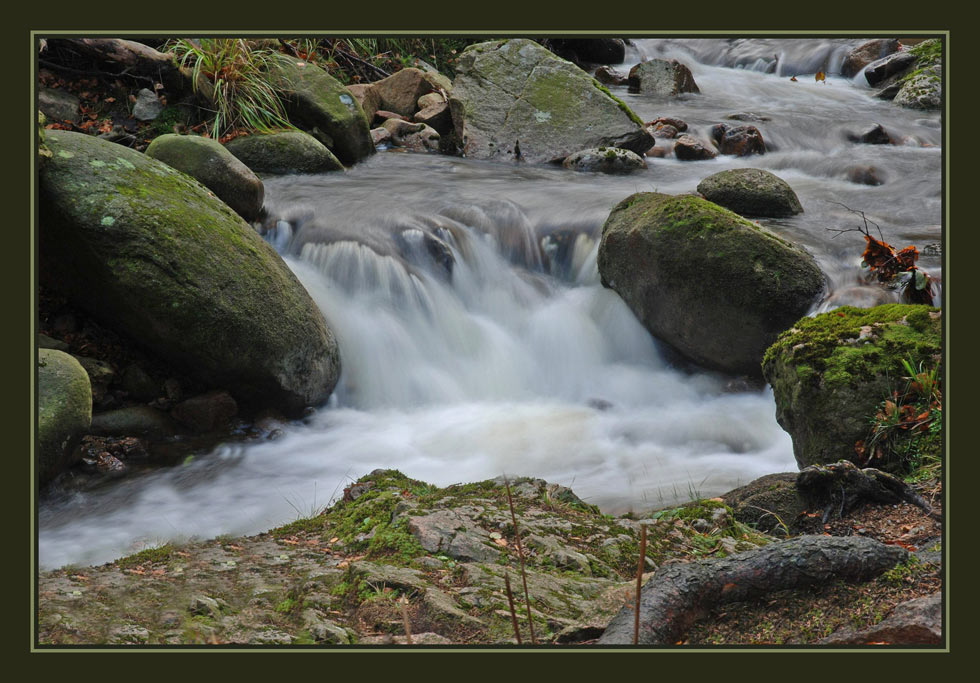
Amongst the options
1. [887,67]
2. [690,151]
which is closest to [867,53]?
[887,67]

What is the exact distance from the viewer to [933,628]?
78.2 inches

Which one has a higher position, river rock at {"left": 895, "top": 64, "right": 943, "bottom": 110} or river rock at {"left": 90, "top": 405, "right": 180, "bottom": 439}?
river rock at {"left": 895, "top": 64, "right": 943, "bottom": 110}

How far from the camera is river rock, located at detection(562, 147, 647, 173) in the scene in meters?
11.3

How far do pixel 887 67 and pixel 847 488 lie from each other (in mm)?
14906

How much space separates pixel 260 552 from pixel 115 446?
2.44m

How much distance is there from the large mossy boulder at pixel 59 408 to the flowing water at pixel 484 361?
0.34m

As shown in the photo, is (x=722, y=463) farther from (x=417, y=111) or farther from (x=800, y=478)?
(x=417, y=111)

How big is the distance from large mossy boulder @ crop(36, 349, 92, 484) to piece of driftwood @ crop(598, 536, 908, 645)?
3837 mm

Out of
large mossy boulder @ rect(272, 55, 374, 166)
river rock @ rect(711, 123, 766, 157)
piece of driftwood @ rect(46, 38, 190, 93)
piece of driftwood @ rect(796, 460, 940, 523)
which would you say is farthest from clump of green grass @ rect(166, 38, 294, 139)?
piece of driftwood @ rect(796, 460, 940, 523)

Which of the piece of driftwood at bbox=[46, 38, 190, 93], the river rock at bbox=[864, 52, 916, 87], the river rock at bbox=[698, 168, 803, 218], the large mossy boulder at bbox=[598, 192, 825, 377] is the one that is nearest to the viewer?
the large mossy boulder at bbox=[598, 192, 825, 377]

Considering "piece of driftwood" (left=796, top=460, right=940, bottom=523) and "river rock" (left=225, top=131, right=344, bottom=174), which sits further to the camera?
"river rock" (left=225, top=131, right=344, bottom=174)

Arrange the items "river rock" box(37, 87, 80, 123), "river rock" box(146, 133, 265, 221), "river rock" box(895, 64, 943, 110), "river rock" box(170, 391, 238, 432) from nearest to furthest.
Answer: "river rock" box(170, 391, 238, 432) → "river rock" box(146, 133, 265, 221) → "river rock" box(37, 87, 80, 123) → "river rock" box(895, 64, 943, 110)

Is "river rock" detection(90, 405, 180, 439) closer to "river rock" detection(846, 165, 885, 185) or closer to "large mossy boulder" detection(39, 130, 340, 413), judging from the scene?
"large mossy boulder" detection(39, 130, 340, 413)

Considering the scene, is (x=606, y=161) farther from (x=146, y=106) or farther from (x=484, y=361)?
(x=146, y=106)
